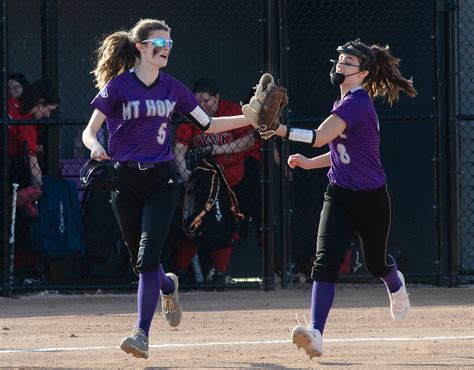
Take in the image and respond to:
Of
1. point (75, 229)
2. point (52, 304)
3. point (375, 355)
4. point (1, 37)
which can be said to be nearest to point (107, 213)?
point (75, 229)

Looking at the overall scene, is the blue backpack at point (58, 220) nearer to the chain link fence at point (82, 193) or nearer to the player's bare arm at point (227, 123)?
the chain link fence at point (82, 193)

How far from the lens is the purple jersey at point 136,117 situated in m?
6.67

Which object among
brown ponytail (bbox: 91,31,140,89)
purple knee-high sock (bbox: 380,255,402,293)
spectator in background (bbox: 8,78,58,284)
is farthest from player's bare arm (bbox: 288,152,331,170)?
spectator in background (bbox: 8,78,58,284)

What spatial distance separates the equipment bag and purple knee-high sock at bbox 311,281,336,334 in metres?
3.71

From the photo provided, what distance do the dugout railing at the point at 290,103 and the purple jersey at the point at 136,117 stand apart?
324cm

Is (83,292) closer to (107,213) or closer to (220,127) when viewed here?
(107,213)

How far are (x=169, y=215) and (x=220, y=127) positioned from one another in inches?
28.5

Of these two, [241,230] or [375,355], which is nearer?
[375,355]

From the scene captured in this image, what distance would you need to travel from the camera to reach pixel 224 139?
10.3 metres

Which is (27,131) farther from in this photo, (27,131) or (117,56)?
(117,56)

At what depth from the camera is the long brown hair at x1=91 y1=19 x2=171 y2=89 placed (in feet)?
22.5

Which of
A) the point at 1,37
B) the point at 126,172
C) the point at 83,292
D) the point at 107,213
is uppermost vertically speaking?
the point at 1,37

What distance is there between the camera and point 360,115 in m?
6.48

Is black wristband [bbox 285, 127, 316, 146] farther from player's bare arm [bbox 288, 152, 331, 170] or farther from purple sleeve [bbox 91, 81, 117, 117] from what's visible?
purple sleeve [bbox 91, 81, 117, 117]
